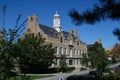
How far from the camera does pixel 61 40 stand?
68.2m

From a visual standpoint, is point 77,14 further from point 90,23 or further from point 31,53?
point 31,53

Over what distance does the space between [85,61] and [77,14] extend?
194ft

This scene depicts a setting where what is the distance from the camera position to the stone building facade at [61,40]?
6374 centimetres

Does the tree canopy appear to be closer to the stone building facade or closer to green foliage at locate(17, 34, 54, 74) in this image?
green foliage at locate(17, 34, 54, 74)

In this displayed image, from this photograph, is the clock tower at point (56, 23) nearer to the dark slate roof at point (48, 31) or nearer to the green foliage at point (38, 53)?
the dark slate roof at point (48, 31)


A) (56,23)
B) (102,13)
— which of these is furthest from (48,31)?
(102,13)

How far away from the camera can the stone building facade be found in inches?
2509

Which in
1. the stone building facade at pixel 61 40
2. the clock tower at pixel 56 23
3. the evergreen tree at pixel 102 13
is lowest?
the evergreen tree at pixel 102 13

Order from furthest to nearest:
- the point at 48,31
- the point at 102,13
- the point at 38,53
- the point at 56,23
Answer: the point at 56,23 < the point at 48,31 < the point at 38,53 < the point at 102,13

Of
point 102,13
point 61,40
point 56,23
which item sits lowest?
point 102,13

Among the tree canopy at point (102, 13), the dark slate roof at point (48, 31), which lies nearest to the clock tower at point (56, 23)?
the dark slate roof at point (48, 31)

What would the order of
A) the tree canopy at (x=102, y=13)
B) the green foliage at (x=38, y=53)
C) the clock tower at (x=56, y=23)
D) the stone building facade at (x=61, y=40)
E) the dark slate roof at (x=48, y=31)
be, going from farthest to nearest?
the clock tower at (x=56, y=23)
the dark slate roof at (x=48, y=31)
the stone building facade at (x=61, y=40)
the green foliage at (x=38, y=53)
the tree canopy at (x=102, y=13)

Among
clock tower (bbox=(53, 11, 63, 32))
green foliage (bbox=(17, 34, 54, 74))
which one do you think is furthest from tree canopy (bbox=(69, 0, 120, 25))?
clock tower (bbox=(53, 11, 63, 32))

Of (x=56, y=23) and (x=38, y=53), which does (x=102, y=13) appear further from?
(x=56, y=23)
